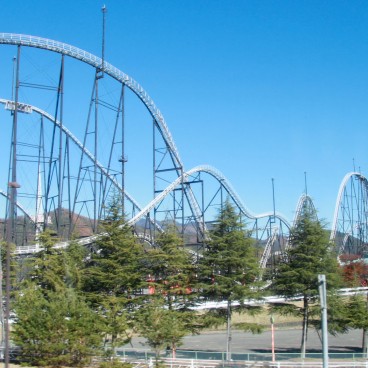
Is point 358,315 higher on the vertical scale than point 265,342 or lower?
higher

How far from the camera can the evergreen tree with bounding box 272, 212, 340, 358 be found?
29203mm

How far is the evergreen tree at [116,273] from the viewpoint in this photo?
25938mm

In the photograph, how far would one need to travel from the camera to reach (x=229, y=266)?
2816cm

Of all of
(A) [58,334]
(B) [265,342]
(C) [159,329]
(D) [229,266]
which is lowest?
(B) [265,342]

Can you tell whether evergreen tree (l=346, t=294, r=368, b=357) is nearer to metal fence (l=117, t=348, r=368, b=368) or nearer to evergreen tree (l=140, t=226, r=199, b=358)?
metal fence (l=117, t=348, r=368, b=368)

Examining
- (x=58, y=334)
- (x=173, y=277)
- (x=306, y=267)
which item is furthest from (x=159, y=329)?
(x=306, y=267)

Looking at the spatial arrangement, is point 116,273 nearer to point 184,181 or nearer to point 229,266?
point 229,266

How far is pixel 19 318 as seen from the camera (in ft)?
74.8

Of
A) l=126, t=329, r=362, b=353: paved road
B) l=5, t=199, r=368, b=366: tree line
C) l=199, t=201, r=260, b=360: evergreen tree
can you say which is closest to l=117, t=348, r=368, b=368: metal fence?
l=5, t=199, r=368, b=366: tree line

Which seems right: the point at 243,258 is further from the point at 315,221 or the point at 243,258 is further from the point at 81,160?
the point at 81,160

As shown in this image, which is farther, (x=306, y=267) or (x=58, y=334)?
(x=306, y=267)

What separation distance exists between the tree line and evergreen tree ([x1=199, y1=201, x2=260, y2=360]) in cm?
5

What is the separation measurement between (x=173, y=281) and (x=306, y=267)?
23.6 feet

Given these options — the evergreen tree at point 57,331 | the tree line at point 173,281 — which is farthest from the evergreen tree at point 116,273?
the evergreen tree at point 57,331
